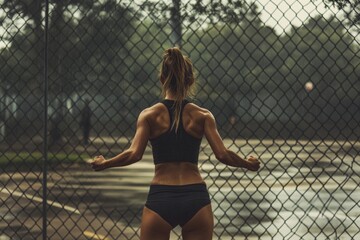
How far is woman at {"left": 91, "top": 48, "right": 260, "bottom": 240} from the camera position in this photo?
4.24 m

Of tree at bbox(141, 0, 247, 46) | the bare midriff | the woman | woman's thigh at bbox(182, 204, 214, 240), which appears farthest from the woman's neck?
tree at bbox(141, 0, 247, 46)

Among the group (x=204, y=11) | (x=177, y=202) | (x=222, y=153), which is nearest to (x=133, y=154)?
(x=177, y=202)

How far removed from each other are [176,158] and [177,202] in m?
0.23

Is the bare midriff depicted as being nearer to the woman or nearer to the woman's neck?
the woman

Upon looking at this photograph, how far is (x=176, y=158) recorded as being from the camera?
4.30m

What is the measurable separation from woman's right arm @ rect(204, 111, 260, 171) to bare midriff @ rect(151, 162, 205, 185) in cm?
15

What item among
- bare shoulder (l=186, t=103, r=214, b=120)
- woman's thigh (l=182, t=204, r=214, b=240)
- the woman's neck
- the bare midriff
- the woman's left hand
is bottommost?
woman's thigh (l=182, t=204, r=214, b=240)

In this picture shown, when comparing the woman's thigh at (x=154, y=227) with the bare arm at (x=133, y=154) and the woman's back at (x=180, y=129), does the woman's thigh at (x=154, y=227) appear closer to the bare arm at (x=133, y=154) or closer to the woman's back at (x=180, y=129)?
the woman's back at (x=180, y=129)

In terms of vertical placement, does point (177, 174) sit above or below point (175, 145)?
below

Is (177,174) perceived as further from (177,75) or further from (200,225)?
(177,75)

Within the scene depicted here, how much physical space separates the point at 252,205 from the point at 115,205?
207 cm

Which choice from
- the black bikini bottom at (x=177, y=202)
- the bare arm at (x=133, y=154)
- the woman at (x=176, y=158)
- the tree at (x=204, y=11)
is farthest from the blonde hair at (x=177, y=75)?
the tree at (x=204, y=11)

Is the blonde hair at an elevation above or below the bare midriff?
above

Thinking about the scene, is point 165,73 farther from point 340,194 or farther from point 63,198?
point 340,194
